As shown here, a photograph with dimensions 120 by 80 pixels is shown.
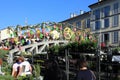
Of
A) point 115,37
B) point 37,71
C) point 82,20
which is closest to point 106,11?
point 115,37

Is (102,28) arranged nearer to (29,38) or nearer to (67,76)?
(29,38)

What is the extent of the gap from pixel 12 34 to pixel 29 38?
152cm

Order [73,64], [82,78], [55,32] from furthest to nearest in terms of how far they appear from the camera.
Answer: [55,32]
[73,64]
[82,78]

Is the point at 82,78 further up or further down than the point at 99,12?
further down

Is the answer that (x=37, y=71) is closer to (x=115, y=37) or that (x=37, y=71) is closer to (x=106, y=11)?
(x=115, y=37)

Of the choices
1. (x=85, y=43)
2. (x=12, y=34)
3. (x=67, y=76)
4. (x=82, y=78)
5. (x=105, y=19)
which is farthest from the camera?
(x=105, y=19)

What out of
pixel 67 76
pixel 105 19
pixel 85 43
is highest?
pixel 105 19

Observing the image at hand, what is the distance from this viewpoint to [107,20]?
2835 inches

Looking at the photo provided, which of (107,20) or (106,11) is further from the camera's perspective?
(106,11)

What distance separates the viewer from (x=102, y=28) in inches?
2881

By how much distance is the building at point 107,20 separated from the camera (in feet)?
227

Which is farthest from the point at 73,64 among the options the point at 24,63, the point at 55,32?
the point at 55,32

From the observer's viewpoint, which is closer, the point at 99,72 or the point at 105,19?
the point at 99,72

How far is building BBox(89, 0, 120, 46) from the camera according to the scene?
6906cm
